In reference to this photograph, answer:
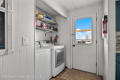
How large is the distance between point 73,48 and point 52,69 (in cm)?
126

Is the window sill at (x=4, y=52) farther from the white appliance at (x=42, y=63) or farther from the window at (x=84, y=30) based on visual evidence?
the window at (x=84, y=30)

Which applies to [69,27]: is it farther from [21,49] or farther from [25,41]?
A: [21,49]

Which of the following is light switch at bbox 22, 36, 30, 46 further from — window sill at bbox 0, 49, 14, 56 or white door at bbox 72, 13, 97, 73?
white door at bbox 72, 13, 97, 73

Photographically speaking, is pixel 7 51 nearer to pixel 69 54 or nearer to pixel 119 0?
pixel 119 0

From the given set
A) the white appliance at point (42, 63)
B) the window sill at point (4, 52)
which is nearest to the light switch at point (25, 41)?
the window sill at point (4, 52)

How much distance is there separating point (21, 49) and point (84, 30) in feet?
7.56

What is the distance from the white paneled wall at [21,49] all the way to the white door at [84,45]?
6.32ft

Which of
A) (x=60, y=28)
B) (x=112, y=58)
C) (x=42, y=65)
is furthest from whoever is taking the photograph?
(x=60, y=28)

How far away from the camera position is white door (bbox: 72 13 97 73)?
249cm

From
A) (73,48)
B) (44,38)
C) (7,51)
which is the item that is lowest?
(73,48)

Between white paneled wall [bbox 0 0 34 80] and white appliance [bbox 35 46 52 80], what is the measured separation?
25 cm

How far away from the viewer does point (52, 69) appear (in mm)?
2129

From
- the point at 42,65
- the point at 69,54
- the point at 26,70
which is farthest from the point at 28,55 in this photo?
the point at 69,54

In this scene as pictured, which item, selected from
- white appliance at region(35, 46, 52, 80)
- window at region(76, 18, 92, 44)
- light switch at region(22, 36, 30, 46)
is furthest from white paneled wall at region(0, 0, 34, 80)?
window at region(76, 18, 92, 44)
